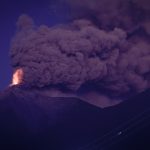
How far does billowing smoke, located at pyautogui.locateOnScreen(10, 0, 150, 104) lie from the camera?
70.1 ft

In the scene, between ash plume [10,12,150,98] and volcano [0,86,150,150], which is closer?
volcano [0,86,150,150]

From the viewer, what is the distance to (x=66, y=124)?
1991cm

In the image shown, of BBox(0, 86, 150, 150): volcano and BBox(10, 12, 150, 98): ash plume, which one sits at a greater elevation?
BBox(10, 12, 150, 98): ash plume

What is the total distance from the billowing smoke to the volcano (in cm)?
169

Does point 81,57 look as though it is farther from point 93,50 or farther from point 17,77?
point 17,77

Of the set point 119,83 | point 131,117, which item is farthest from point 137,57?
point 131,117

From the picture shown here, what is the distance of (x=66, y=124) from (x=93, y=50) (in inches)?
217

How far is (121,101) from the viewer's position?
907 inches

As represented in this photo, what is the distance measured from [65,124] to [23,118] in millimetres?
2469

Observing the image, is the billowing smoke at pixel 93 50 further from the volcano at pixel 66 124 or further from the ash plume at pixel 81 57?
the volcano at pixel 66 124

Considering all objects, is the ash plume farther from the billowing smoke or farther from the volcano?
the volcano

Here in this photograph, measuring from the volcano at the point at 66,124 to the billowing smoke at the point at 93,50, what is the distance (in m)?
1.69

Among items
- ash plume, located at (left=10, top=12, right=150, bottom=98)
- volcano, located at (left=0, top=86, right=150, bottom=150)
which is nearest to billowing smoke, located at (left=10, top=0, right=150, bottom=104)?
ash plume, located at (left=10, top=12, right=150, bottom=98)

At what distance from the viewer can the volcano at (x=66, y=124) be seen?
18.4 metres
